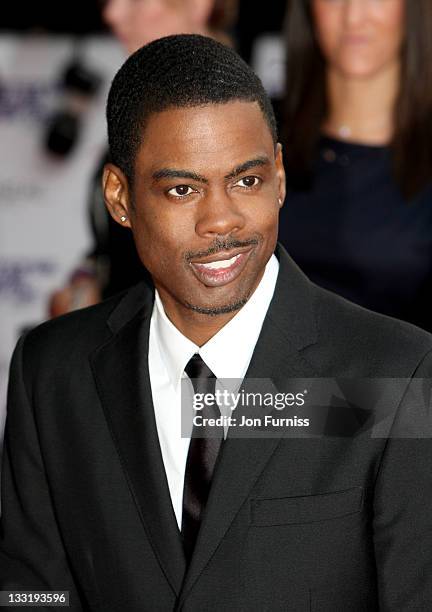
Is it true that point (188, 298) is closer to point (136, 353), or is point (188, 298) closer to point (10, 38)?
point (136, 353)

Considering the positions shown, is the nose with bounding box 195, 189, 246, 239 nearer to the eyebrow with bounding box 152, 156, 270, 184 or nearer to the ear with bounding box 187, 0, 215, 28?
the eyebrow with bounding box 152, 156, 270, 184

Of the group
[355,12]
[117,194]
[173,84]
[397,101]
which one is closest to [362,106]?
[397,101]

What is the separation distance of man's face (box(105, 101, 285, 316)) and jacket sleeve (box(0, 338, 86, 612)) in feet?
1.19

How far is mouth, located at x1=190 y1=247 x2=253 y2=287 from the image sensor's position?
1608mm

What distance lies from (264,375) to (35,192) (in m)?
2.54

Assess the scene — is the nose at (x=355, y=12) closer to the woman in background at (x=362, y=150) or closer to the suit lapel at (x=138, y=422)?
the woman in background at (x=362, y=150)

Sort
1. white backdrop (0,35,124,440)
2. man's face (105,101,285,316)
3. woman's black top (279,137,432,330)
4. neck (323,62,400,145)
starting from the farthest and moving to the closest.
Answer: white backdrop (0,35,124,440) < neck (323,62,400,145) < woman's black top (279,137,432,330) < man's face (105,101,285,316)

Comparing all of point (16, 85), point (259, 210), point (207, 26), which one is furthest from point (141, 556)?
point (16, 85)

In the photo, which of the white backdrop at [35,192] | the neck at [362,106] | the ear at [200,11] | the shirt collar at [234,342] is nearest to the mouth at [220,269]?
the shirt collar at [234,342]

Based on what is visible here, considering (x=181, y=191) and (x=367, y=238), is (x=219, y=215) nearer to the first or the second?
(x=181, y=191)

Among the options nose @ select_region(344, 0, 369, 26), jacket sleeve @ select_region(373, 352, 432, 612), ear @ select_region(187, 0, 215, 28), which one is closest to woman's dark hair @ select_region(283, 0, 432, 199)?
nose @ select_region(344, 0, 369, 26)

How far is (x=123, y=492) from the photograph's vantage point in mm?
1711

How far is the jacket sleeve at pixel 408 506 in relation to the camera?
1.54 meters

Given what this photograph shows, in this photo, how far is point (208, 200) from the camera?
5.12ft
